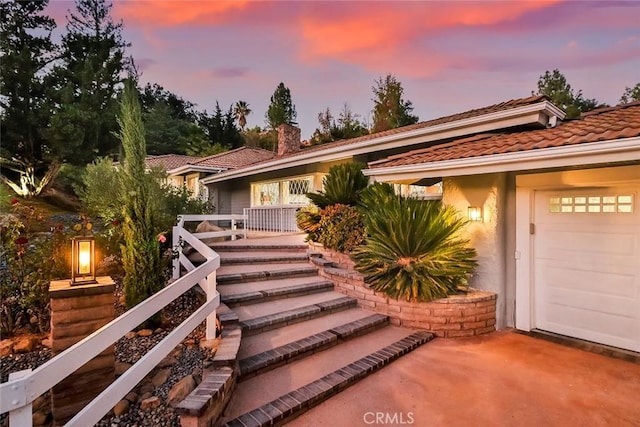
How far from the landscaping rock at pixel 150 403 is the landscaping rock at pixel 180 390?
0.10m

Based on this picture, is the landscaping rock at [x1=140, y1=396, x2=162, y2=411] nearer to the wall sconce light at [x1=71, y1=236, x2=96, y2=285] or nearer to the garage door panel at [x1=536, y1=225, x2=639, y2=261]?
the wall sconce light at [x1=71, y1=236, x2=96, y2=285]

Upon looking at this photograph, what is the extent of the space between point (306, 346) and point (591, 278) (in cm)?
421

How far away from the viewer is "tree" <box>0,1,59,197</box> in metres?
14.2

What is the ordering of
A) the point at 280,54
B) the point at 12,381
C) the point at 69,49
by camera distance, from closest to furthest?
the point at 12,381, the point at 280,54, the point at 69,49

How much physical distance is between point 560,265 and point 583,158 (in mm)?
1953

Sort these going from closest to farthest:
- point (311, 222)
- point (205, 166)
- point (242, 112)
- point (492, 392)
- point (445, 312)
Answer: point (492, 392)
point (445, 312)
point (311, 222)
point (205, 166)
point (242, 112)

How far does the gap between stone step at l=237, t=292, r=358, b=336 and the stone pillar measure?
5.14ft

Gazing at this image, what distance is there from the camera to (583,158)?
392cm

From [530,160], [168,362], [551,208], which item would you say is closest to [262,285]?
[168,362]

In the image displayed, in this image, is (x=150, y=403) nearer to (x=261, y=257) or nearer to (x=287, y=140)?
(x=261, y=257)

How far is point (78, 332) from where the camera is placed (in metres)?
3.17

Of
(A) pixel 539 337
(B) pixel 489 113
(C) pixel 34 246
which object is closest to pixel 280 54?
(B) pixel 489 113

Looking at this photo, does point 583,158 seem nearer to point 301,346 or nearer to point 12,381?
point 301,346

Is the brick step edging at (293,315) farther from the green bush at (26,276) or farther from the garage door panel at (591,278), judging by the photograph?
the garage door panel at (591,278)
